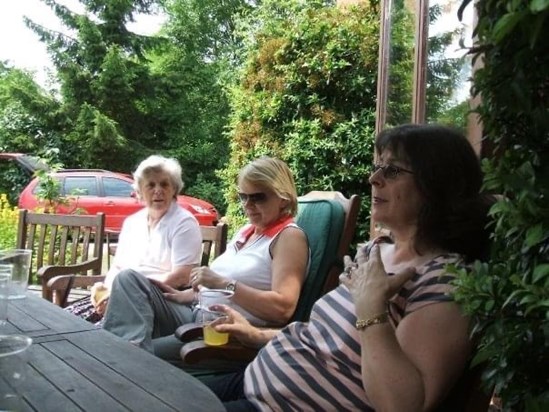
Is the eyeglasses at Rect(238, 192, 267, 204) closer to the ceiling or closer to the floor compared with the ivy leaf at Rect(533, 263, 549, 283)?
closer to the ceiling

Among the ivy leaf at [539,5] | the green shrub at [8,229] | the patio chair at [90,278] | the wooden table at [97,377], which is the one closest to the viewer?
the ivy leaf at [539,5]

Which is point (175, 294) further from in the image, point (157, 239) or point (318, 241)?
point (318, 241)

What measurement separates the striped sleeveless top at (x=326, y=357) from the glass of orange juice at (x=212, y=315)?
0.89 feet

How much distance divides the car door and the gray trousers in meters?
7.13

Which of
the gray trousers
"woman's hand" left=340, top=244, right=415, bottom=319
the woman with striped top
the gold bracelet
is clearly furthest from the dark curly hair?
the gray trousers

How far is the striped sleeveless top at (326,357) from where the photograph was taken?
1386mm

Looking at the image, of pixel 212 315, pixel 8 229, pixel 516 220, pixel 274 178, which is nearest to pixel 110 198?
pixel 8 229

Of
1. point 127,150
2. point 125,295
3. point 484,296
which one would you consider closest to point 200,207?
point 127,150

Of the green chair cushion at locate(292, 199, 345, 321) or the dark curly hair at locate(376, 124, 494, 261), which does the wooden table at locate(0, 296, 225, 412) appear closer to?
the dark curly hair at locate(376, 124, 494, 261)

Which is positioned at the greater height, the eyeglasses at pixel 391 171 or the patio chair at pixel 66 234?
the eyeglasses at pixel 391 171

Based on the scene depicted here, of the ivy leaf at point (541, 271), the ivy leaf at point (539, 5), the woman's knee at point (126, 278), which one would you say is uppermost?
the ivy leaf at point (539, 5)

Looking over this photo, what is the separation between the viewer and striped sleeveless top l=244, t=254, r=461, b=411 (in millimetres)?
1386

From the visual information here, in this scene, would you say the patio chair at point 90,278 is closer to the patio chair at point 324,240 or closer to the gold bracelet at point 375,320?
the patio chair at point 324,240

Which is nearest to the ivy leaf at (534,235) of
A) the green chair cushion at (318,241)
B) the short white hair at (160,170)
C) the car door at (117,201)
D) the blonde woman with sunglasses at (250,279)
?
the blonde woman with sunglasses at (250,279)
